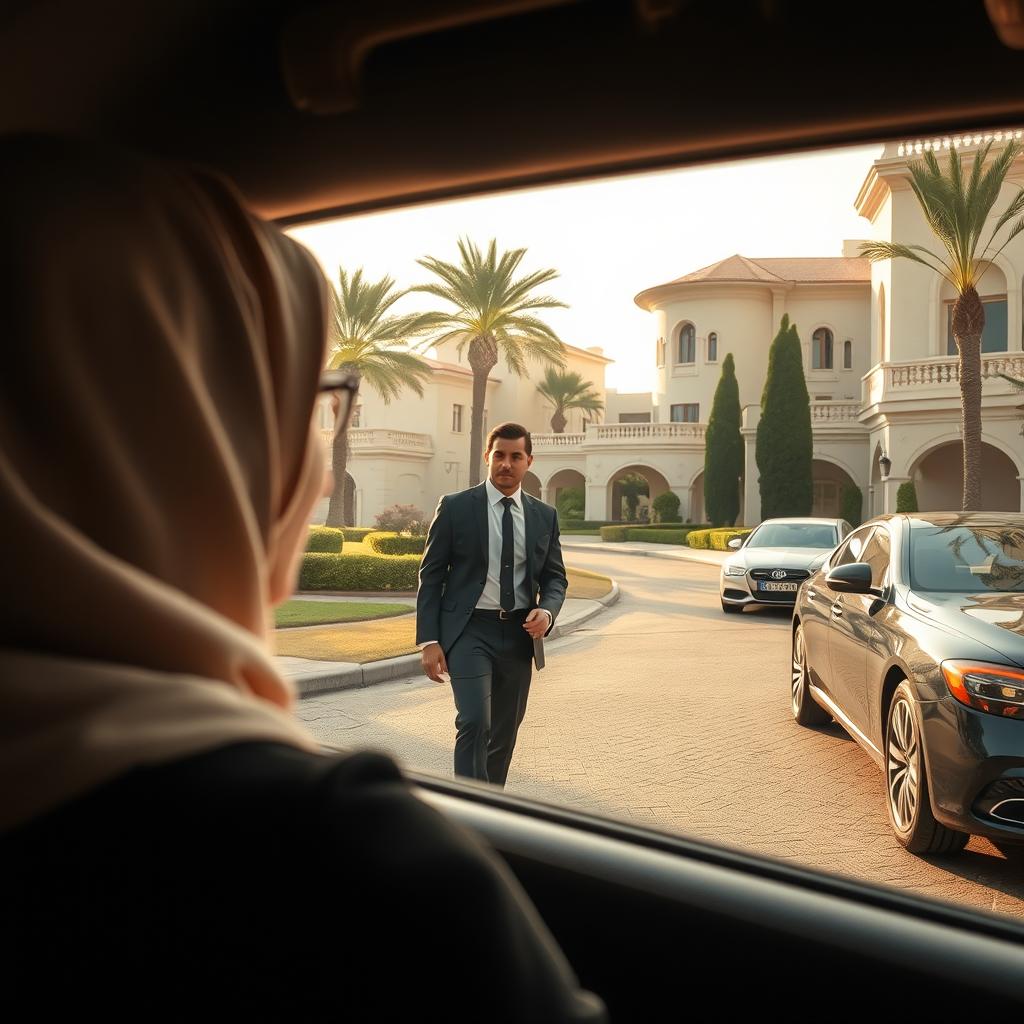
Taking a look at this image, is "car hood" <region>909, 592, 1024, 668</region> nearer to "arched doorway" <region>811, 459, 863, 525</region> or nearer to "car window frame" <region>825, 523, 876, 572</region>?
"car window frame" <region>825, 523, 876, 572</region>

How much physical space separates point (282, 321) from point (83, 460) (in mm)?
298

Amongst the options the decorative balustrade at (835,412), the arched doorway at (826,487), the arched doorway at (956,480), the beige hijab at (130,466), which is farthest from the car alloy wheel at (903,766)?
the arched doorway at (826,487)

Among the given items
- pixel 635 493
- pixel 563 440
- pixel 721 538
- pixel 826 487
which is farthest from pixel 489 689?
pixel 635 493

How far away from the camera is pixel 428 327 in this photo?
35375 mm

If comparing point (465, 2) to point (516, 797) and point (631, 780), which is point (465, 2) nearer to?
point (516, 797)

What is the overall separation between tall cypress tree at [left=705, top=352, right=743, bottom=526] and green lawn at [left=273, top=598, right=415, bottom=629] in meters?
27.0

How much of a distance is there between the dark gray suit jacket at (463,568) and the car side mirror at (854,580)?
1.70 meters

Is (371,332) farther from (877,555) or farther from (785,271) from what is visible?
(877,555)

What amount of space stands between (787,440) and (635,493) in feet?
57.7

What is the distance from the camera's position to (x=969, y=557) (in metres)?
5.96

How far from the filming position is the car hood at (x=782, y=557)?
16031 millimetres

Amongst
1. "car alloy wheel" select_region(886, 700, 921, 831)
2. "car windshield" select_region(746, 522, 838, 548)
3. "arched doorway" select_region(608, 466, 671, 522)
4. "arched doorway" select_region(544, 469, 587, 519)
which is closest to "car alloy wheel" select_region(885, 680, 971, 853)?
"car alloy wheel" select_region(886, 700, 921, 831)

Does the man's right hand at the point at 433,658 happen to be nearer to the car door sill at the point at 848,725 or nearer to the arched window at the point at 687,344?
the car door sill at the point at 848,725

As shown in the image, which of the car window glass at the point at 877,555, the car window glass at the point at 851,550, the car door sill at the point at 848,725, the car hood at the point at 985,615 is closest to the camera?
the car hood at the point at 985,615
